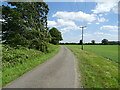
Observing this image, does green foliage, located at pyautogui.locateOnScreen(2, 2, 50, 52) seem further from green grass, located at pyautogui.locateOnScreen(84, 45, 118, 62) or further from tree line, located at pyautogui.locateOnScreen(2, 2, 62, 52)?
green grass, located at pyautogui.locateOnScreen(84, 45, 118, 62)

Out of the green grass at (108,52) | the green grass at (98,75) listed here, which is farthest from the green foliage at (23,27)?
the green grass at (108,52)

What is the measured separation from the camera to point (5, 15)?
51.6 ft

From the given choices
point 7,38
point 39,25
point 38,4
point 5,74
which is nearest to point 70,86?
point 5,74

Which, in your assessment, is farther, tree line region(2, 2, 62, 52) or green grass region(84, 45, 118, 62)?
green grass region(84, 45, 118, 62)

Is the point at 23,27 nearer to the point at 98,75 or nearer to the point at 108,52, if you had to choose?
the point at 98,75

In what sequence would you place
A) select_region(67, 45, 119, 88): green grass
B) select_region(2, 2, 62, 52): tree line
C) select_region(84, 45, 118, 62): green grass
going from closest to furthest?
1. select_region(67, 45, 119, 88): green grass
2. select_region(2, 2, 62, 52): tree line
3. select_region(84, 45, 118, 62): green grass

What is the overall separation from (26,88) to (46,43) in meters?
14.4

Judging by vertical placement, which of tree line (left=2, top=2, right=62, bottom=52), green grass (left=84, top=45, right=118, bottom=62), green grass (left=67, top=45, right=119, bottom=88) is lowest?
green grass (left=84, top=45, right=118, bottom=62)

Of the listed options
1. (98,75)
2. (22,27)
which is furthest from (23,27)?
(98,75)

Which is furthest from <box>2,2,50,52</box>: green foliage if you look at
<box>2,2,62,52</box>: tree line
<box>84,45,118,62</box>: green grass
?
<box>84,45,118,62</box>: green grass

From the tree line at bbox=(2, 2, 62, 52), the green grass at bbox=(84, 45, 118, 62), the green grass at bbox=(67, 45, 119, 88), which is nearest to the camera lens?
the green grass at bbox=(67, 45, 119, 88)

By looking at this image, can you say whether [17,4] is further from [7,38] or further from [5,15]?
[7,38]

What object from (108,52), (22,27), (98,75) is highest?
(22,27)

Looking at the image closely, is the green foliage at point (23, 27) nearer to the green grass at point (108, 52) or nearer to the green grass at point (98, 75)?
the green grass at point (98, 75)
